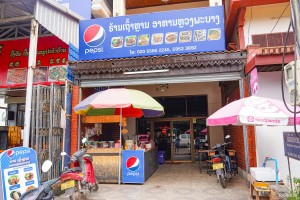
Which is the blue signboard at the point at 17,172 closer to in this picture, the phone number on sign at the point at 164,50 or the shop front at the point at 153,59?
the shop front at the point at 153,59

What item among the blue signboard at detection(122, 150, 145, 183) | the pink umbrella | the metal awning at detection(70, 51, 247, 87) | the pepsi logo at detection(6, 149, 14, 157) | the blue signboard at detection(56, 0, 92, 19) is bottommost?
the blue signboard at detection(122, 150, 145, 183)

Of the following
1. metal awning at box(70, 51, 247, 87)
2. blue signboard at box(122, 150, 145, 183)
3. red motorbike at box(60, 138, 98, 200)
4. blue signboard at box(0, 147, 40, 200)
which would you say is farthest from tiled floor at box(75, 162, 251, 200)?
metal awning at box(70, 51, 247, 87)

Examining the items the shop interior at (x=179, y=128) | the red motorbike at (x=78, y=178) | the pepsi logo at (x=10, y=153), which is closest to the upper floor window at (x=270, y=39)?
the shop interior at (x=179, y=128)

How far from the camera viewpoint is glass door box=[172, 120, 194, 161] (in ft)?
41.2

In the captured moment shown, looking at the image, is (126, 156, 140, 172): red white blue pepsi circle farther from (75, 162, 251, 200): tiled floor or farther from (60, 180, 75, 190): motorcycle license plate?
(60, 180, 75, 190): motorcycle license plate

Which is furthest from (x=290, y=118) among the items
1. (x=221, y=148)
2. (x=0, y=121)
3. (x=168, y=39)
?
(x=0, y=121)

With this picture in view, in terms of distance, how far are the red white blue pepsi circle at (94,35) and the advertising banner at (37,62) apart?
5.12ft

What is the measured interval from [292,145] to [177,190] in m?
3.38

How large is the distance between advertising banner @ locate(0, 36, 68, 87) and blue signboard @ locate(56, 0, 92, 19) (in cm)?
135

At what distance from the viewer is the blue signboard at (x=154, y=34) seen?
7770 millimetres

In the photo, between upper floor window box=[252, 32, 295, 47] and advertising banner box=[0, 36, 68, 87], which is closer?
upper floor window box=[252, 32, 295, 47]

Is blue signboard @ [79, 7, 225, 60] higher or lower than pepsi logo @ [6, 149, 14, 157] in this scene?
higher

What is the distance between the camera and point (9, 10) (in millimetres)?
8211

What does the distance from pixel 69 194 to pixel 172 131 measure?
803cm
